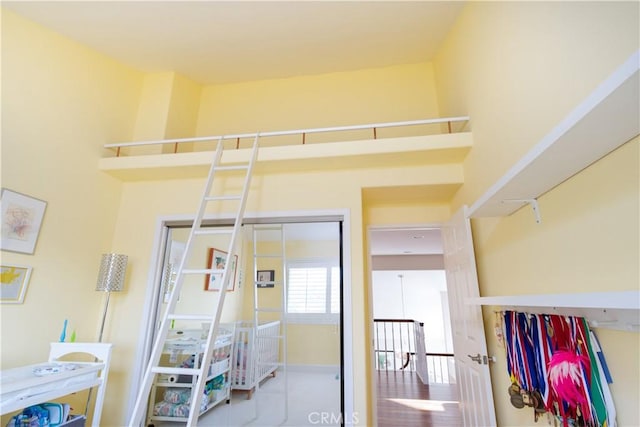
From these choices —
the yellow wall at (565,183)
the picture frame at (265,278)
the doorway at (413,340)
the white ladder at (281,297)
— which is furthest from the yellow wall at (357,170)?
the doorway at (413,340)

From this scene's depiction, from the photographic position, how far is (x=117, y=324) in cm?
274

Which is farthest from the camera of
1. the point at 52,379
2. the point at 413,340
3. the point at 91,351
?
the point at 413,340

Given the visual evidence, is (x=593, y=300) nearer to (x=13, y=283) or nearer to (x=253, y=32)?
(x=253, y=32)

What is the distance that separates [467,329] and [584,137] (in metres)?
1.80

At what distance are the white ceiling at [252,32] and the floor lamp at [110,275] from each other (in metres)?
1.97

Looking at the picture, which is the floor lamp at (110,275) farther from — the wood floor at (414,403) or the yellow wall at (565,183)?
the wood floor at (414,403)

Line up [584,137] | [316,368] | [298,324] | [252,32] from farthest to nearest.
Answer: [252,32] < [298,324] < [316,368] < [584,137]

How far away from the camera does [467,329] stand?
237 cm

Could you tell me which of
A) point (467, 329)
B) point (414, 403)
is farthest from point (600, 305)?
point (414, 403)

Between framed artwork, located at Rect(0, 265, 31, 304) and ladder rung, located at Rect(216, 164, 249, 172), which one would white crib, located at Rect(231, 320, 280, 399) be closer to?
ladder rung, located at Rect(216, 164, 249, 172)

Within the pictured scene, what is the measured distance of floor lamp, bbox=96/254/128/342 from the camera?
2.54 metres

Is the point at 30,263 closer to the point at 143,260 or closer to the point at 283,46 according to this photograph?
the point at 143,260

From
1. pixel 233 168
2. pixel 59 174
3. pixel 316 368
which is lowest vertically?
pixel 316 368

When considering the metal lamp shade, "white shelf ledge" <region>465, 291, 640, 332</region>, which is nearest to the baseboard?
"white shelf ledge" <region>465, 291, 640, 332</region>
